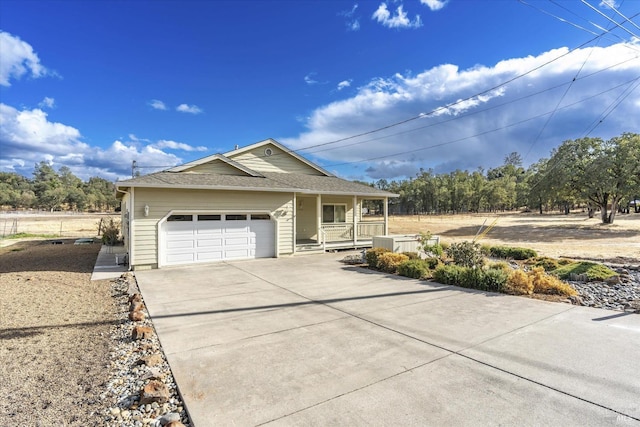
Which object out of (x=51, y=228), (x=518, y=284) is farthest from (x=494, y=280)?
(x=51, y=228)

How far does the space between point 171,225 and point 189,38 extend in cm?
1017

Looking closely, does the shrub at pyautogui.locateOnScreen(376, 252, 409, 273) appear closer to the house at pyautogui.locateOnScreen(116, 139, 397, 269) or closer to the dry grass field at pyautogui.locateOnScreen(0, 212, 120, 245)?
the house at pyautogui.locateOnScreen(116, 139, 397, 269)

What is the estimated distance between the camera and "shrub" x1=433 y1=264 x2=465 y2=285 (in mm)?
8922

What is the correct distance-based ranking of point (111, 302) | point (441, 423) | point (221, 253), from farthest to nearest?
point (221, 253) → point (111, 302) → point (441, 423)

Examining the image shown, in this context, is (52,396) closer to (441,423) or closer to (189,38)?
(441,423)

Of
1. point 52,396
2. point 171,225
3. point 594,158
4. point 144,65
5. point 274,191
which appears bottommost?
point 52,396

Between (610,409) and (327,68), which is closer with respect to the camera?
(610,409)

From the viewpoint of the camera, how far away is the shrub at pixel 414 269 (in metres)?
9.80

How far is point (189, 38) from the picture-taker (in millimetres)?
16156

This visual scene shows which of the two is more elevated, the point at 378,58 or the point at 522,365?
the point at 378,58

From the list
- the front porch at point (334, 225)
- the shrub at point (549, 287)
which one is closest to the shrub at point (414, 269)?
the shrub at point (549, 287)

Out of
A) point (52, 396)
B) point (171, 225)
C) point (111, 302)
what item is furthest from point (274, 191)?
point (52, 396)

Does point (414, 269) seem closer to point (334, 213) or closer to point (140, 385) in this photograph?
point (140, 385)

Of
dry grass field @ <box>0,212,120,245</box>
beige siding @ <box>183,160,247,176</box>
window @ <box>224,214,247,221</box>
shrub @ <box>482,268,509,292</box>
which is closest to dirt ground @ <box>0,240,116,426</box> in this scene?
window @ <box>224,214,247,221</box>
